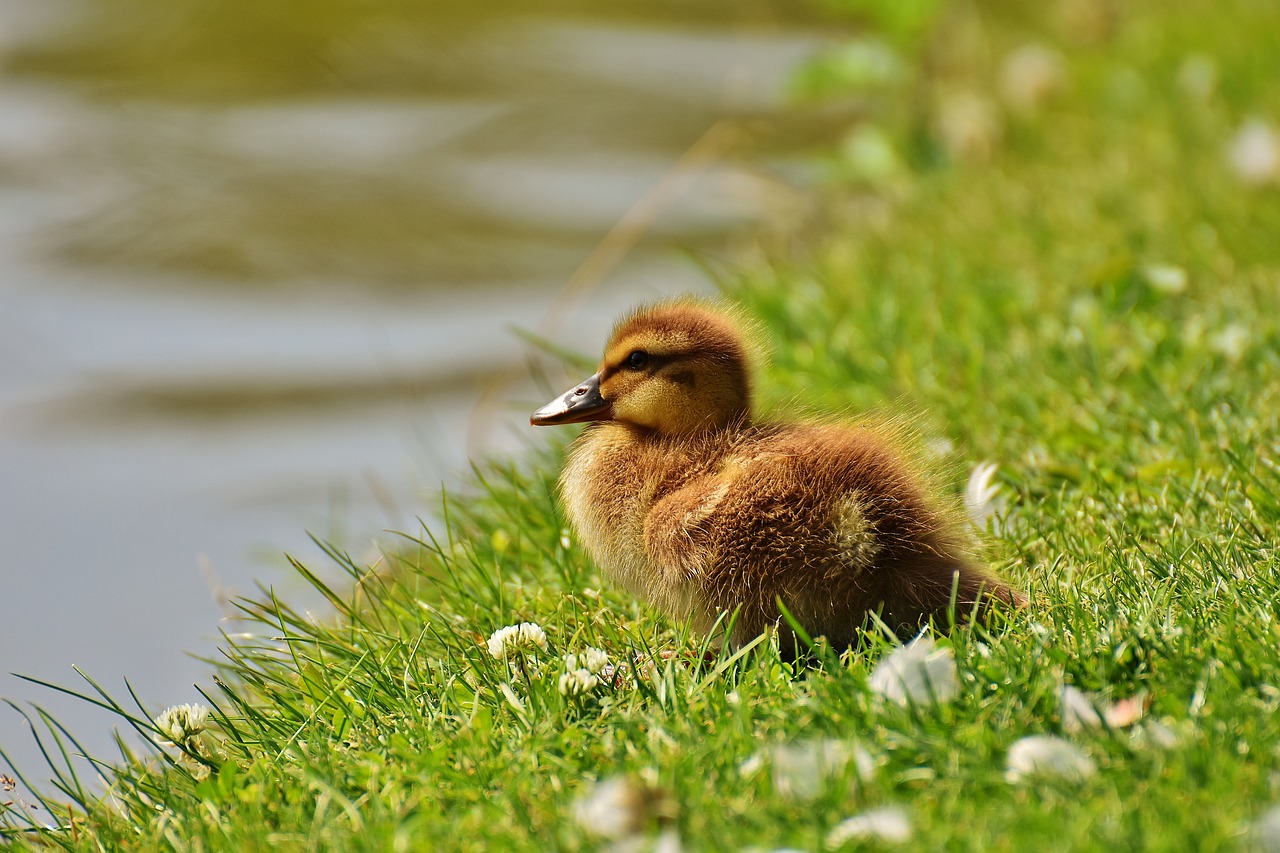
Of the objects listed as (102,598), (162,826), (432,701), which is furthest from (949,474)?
(102,598)

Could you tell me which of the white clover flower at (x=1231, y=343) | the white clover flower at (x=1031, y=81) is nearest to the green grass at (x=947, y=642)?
the white clover flower at (x=1231, y=343)

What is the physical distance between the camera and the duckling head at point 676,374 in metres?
3.20

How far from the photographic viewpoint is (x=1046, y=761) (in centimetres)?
235

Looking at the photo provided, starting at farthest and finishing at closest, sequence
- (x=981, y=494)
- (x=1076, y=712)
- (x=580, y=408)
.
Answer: (x=981, y=494), (x=580, y=408), (x=1076, y=712)

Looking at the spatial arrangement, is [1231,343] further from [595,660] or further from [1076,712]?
[595,660]

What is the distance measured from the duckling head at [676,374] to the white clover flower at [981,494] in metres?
0.71

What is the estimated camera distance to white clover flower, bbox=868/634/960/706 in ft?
8.46

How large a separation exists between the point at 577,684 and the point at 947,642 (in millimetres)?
739

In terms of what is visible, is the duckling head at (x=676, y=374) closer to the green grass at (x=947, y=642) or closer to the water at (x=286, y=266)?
the green grass at (x=947, y=642)

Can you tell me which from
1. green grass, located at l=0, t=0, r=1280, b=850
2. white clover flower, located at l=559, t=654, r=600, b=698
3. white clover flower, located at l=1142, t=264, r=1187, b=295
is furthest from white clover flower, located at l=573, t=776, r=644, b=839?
white clover flower, located at l=1142, t=264, r=1187, b=295

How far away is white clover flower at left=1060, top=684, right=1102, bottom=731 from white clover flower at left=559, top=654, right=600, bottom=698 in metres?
0.91

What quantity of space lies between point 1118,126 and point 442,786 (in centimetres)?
561

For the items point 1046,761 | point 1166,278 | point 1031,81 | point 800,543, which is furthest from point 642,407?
point 1031,81

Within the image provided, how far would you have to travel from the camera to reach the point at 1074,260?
5402mm
